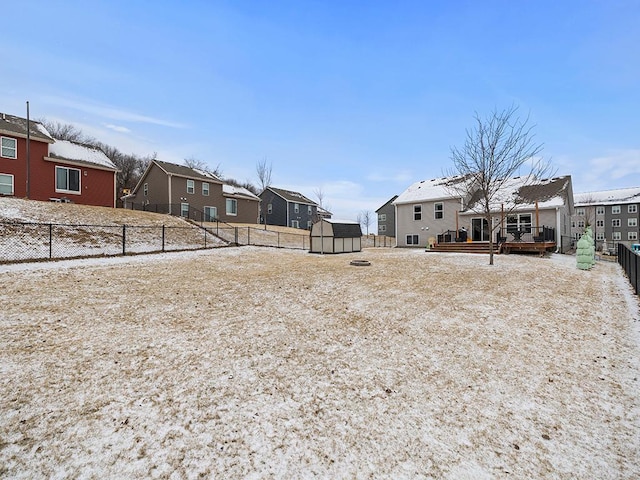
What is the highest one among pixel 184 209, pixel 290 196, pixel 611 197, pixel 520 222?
pixel 611 197

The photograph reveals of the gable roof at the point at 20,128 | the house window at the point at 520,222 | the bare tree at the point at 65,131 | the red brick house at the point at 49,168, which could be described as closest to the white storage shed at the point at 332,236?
the house window at the point at 520,222

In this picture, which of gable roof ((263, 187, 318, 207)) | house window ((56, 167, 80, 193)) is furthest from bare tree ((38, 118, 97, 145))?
gable roof ((263, 187, 318, 207))

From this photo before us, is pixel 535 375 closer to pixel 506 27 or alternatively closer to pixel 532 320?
pixel 532 320

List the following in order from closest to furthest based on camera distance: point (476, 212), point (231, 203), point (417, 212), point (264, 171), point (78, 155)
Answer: point (476, 212)
point (78, 155)
point (417, 212)
point (231, 203)
point (264, 171)

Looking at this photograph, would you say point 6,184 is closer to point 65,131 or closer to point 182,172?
point 182,172

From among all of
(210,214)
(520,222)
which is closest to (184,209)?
(210,214)

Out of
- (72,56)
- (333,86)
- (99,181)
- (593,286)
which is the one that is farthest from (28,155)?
(593,286)

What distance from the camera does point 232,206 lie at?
3359 centimetres

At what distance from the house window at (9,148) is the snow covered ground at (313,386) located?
17.2m

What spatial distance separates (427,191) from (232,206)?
20963 millimetres

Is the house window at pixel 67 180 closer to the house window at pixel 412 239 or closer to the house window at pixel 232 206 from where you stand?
the house window at pixel 232 206

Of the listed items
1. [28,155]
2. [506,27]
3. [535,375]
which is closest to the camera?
[535,375]

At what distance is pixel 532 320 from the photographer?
19.4 ft

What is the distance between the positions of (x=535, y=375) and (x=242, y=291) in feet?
20.7
